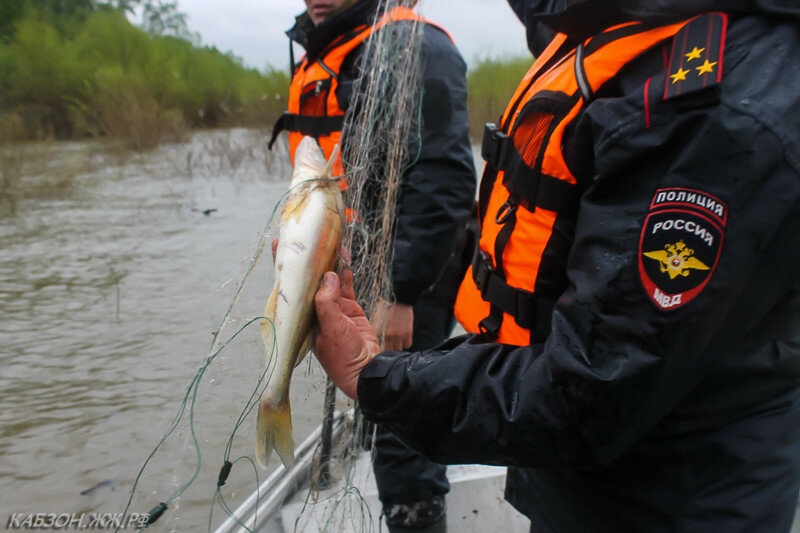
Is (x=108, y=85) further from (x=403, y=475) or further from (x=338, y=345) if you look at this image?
(x=338, y=345)

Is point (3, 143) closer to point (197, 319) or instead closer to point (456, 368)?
point (197, 319)

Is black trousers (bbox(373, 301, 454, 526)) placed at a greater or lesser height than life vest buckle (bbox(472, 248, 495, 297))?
lesser

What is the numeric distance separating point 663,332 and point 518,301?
0.50 metres

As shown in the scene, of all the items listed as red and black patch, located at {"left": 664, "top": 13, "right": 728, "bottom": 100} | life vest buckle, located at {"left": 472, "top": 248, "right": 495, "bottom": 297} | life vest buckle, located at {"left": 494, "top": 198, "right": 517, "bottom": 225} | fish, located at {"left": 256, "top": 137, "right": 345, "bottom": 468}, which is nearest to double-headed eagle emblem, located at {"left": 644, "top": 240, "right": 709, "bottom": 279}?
red and black patch, located at {"left": 664, "top": 13, "right": 728, "bottom": 100}

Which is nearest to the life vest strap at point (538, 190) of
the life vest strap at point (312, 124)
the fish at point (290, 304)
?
the fish at point (290, 304)

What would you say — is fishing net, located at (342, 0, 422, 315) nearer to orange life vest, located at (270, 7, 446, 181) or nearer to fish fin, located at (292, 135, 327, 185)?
orange life vest, located at (270, 7, 446, 181)

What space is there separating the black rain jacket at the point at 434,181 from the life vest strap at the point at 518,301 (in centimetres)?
108

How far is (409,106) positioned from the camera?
2.70m

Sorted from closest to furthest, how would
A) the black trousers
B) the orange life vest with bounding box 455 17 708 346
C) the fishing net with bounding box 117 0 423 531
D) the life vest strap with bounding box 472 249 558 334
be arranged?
the orange life vest with bounding box 455 17 708 346, the life vest strap with bounding box 472 249 558 334, the fishing net with bounding box 117 0 423 531, the black trousers

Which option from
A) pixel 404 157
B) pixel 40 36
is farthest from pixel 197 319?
pixel 40 36

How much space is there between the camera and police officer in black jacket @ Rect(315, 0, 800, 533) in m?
0.95

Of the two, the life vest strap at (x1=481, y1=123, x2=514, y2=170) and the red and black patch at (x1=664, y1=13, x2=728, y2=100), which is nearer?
the red and black patch at (x1=664, y1=13, x2=728, y2=100)

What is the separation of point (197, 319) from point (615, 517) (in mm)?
5686

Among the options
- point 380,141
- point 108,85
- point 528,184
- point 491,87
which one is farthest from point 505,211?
point 108,85
